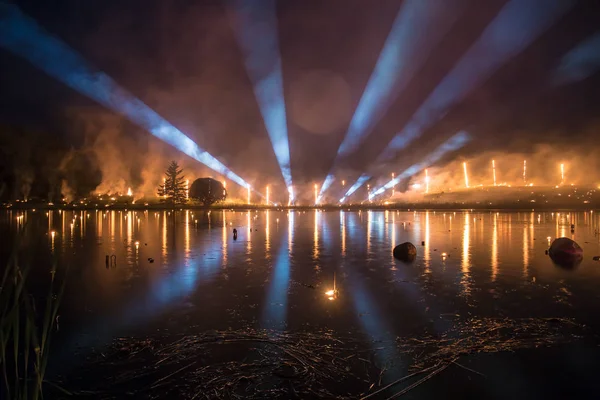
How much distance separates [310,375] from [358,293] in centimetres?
634

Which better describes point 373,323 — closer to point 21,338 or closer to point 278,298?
point 278,298

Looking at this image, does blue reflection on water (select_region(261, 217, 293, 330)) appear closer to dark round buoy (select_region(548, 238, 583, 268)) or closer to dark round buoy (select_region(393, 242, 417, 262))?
dark round buoy (select_region(393, 242, 417, 262))

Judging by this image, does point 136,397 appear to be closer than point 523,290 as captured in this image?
Yes

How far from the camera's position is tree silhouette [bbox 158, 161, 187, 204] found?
126m

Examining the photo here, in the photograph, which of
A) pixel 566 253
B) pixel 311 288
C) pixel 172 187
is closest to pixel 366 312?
pixel 311 288

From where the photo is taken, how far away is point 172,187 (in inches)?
4966

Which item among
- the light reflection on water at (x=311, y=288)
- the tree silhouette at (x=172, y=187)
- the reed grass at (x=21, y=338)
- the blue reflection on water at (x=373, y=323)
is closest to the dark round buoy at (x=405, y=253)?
the light reflection on water at (x=311, y=288)

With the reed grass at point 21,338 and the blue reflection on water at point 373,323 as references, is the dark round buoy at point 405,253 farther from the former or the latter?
the reed grass at point 21,338

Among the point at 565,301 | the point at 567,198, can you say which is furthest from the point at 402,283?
the point at 567,198

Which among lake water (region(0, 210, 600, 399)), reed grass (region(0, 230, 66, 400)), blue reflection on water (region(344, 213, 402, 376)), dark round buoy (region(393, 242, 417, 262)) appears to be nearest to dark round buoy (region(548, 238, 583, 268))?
lake water (region(0, 210, 600, 399))

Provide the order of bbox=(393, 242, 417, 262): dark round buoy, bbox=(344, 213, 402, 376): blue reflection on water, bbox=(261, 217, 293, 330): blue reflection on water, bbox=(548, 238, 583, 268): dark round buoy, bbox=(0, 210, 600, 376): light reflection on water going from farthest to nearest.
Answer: bbox=(393, 242, 417, 262): dark round buoy < bbox=(548, 238, 583, 268): dark round buoy < bbox=(0, 210, 600, 376): light reflection on water < bbox=(261, 217, 293, 330): blue reflection on water < bbox=(344, 213, 402, 376): blue reflection on water

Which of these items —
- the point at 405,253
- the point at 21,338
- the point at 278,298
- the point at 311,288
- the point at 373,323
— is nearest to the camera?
the point at 21,338

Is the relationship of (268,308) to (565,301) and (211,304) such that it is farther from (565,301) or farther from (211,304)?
(565,301)

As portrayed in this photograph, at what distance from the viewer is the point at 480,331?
934 centimetres
